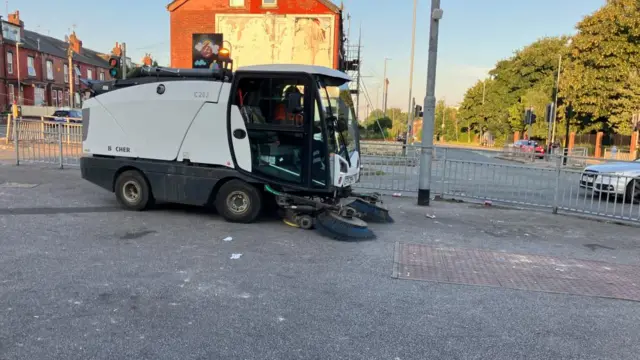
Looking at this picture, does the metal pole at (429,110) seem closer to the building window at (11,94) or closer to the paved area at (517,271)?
the paved area at (517,271)

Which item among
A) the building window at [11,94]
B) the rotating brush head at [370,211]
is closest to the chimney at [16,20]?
the building window at [11,94]

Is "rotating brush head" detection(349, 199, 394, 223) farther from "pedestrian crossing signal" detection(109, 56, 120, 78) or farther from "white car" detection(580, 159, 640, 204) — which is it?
"pedestrian crossing signal" detection(109, 56, 120, 78)

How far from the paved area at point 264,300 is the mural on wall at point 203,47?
2134cm

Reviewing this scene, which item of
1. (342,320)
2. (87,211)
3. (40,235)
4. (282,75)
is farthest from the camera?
(87,211)

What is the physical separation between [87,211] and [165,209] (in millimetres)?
1345

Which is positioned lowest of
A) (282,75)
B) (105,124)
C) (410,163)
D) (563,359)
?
(563,359)

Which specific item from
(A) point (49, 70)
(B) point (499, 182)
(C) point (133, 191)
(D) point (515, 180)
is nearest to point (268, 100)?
(C) point (133, 191)

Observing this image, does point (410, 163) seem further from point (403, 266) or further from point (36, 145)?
point (36, 145)

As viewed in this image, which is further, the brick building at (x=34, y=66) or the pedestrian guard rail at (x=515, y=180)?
the brick building at (x=34, y=66)

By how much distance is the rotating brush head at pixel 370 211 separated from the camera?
8.25 metres

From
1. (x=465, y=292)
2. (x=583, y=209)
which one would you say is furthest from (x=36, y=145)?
(x=583, y=209)

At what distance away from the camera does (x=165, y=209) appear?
28.5 feet

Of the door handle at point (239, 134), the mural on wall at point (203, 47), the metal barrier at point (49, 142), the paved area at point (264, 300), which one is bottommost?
the paved area at point (264, 300)

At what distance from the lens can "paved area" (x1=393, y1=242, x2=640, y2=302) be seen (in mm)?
5344
